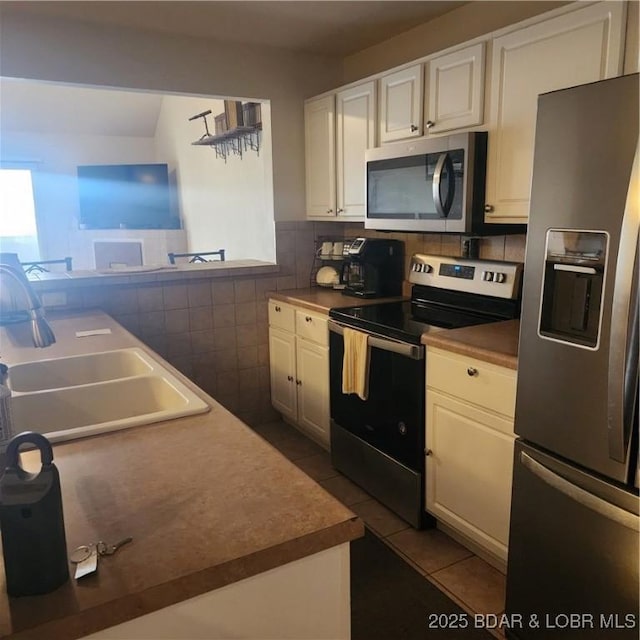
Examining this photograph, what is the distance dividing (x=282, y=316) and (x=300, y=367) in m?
0.35

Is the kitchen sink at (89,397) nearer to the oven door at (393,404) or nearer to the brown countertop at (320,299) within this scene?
the oven door at (393,404)

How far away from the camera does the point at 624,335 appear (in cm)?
128

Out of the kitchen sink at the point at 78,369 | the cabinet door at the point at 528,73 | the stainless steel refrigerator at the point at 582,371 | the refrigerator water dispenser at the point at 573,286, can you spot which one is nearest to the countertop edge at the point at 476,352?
the stainless steel refrigerator at the point at 582,371

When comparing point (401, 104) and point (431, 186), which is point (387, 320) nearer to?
point (431, 186)

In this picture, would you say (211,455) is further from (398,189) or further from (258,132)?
(258,132)

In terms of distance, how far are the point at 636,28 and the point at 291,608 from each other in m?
1.89

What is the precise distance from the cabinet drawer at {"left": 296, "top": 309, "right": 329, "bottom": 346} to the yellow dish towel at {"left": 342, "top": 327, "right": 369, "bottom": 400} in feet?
0.99

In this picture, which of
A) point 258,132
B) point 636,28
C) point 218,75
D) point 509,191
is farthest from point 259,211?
point 636,28

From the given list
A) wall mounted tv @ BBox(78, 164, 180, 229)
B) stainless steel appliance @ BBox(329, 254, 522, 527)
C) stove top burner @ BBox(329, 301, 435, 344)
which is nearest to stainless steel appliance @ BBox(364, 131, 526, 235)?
stainless steel appliance @ BBox(329, 254, 522, 527)

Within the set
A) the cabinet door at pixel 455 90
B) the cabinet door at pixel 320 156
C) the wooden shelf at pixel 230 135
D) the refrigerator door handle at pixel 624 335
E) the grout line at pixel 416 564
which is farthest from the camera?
the wooden shelf at pixel 230 135

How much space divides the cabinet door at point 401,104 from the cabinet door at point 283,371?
4.26 feet

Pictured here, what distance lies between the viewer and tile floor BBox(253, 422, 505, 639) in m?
1.98

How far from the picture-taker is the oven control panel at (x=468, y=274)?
2.41 m

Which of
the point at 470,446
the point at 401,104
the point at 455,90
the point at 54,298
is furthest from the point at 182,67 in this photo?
the point at 470,446
